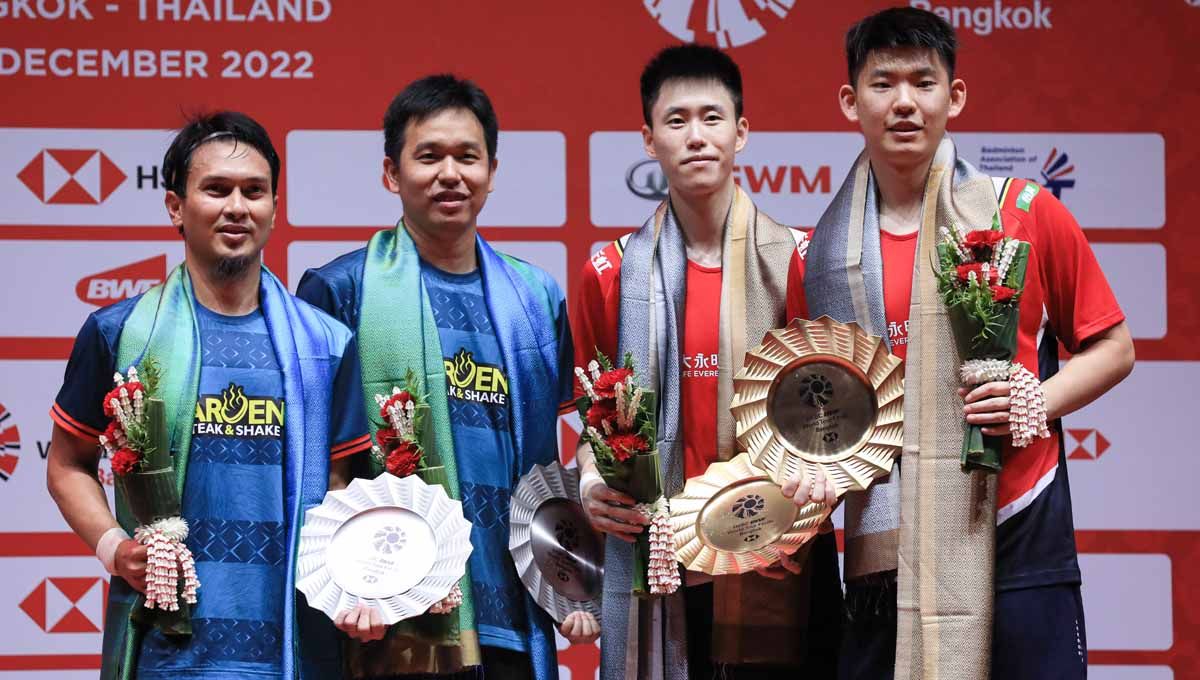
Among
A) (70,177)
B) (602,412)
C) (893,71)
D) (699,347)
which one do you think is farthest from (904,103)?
(70,177)

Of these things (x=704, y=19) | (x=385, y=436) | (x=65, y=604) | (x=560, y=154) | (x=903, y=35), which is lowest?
(x=65, y=604)

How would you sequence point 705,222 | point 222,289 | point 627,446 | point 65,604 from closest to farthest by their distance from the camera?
point 627,446 < point 222,289 < point 705,222 < point 65,604

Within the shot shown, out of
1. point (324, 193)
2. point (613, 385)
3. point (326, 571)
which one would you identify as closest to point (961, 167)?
point (613, 385)

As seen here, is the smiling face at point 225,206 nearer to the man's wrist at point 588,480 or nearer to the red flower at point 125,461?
the red flower at point 125,461

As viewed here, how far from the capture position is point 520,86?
18.2 feet

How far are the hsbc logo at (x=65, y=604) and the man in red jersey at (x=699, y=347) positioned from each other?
7.54 ft

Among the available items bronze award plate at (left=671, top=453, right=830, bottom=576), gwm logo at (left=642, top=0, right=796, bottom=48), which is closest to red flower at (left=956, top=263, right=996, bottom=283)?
bronze award plate at (left=671, top=453, right=830, bottom=576)

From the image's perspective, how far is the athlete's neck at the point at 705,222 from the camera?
405 centimetres

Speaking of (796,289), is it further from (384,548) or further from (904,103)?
(384,548)

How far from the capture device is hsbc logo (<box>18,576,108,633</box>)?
17.5 feet

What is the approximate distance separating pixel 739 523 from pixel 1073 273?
1014 mm

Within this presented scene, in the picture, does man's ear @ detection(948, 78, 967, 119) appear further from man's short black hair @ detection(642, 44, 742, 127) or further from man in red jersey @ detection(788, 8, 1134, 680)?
man's short black hair @ detection(642, 44, 742, 127)

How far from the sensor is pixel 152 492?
135 inches

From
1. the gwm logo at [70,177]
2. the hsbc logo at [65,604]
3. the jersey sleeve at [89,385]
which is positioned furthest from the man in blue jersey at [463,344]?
the hsbc logo at [65,604]
